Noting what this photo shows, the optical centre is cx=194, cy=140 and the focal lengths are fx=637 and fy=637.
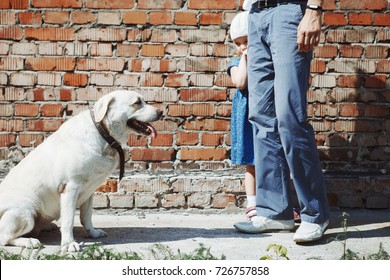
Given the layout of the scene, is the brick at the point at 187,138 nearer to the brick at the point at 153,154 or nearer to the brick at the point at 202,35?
the brick at the point at 153,154

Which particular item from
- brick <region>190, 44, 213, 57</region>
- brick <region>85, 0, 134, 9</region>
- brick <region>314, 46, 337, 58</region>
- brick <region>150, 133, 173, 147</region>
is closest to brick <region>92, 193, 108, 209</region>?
brick <region>150, 133, 173, 147</region>

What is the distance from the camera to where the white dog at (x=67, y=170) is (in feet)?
12.2

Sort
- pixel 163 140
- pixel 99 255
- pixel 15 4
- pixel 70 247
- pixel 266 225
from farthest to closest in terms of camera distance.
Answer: pixel 163 140
pixel 15 4
pixel 266 225
pixel 70 247
pixel 99 255

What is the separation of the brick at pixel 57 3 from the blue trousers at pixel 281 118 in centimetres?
141

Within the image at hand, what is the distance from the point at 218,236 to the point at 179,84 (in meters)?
1.28

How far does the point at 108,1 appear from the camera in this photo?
186 inches

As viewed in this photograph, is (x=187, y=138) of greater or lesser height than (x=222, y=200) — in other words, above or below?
above

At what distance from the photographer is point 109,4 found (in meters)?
4.74

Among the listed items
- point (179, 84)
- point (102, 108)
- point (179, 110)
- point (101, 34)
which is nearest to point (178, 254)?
point (102, 108)

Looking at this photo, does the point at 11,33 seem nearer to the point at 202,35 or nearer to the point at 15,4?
the point at 15,4

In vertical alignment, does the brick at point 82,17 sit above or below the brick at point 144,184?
above

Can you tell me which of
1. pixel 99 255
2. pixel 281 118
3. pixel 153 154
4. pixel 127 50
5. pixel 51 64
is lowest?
pixel 99 255

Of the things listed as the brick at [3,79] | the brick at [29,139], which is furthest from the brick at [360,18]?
the brick at [3,79]
